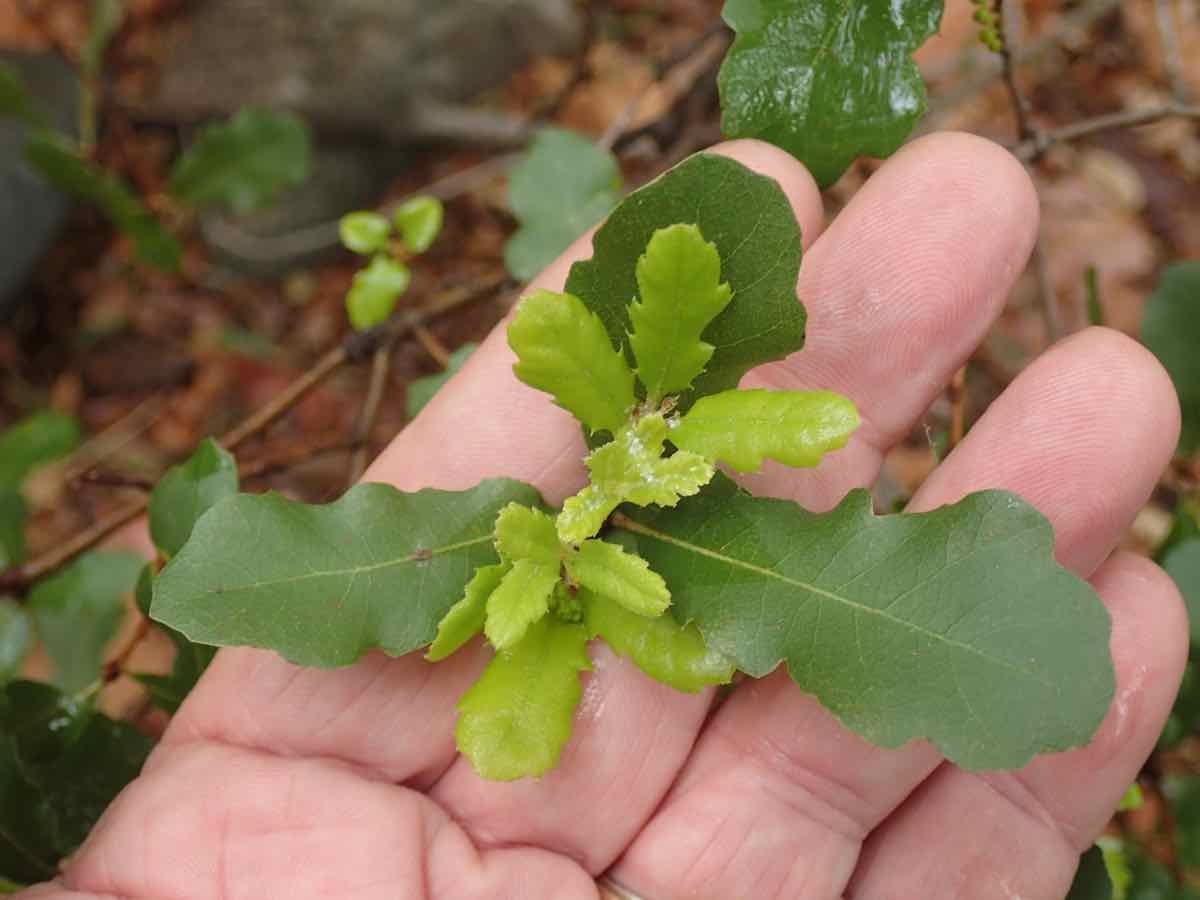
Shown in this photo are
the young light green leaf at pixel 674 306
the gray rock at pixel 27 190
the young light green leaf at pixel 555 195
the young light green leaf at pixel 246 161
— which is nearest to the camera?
the young light green leaf at pixel 674 306

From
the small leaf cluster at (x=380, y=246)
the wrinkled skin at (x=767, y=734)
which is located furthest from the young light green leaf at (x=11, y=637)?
the small leaf cluster at (x=380, y=246)

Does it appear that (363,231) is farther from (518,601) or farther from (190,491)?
(518,601)

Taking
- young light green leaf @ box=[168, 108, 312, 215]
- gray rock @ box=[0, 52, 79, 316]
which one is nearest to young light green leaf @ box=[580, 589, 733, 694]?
young light green leaf @ box=[168, 108, 312, 215]

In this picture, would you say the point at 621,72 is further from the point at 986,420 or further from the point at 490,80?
the point at 986,420

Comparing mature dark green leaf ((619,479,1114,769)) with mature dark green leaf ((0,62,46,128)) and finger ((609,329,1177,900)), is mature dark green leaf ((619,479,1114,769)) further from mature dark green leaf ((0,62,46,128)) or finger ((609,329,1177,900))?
mature dark green leaf ((0,62,46,128))

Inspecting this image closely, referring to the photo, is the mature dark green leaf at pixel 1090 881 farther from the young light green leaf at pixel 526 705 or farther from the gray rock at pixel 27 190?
the gray rock at pixel 27 190
